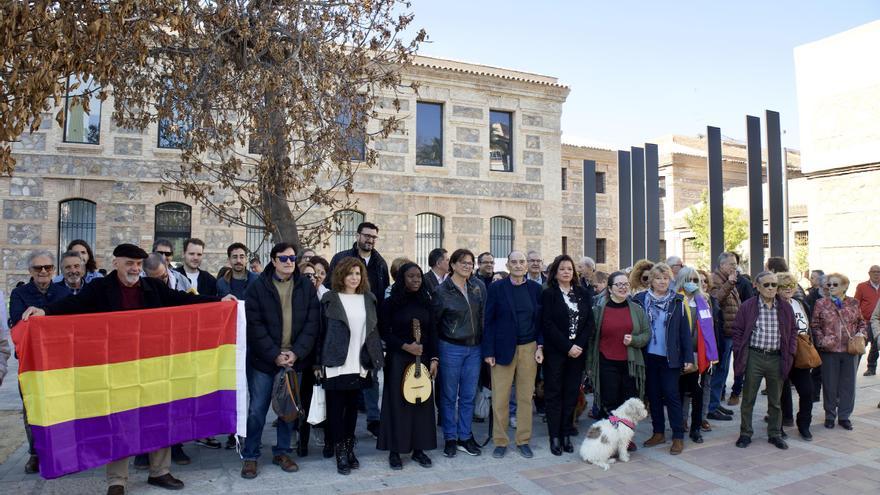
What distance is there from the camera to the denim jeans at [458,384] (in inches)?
235

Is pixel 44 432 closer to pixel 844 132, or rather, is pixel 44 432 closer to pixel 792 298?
pixel 792 298

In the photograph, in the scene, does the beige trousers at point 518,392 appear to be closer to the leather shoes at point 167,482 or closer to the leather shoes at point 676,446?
the leather shoes at point 676,446

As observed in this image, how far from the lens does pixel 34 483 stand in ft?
16.5

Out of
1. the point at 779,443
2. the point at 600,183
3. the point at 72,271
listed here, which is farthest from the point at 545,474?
the point at 600,183

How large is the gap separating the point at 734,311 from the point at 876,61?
10.2m

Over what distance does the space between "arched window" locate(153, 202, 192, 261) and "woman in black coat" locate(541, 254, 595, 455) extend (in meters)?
12.6

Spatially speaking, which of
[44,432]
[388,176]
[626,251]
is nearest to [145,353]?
[44,432]

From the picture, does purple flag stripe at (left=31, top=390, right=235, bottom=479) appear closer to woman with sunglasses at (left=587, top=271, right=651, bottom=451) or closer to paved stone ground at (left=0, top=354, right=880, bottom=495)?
paved stone ground at (left=0, top=354, right=880, bottom=495)

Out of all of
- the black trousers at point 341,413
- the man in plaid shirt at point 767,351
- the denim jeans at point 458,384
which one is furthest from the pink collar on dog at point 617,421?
the black trousers at point 341,413

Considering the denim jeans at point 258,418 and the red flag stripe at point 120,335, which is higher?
the red flag stripe at point 120,335

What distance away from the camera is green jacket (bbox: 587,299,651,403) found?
6180 mm

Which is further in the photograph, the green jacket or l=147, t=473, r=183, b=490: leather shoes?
the green jacket

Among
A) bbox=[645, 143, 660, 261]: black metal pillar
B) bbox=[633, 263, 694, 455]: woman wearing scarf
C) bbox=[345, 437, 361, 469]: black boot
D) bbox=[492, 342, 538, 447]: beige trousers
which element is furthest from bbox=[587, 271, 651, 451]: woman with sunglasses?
bbox=[645, 143, 660, 261]: black metal pillar

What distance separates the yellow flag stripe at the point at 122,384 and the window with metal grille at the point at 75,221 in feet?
40.0
